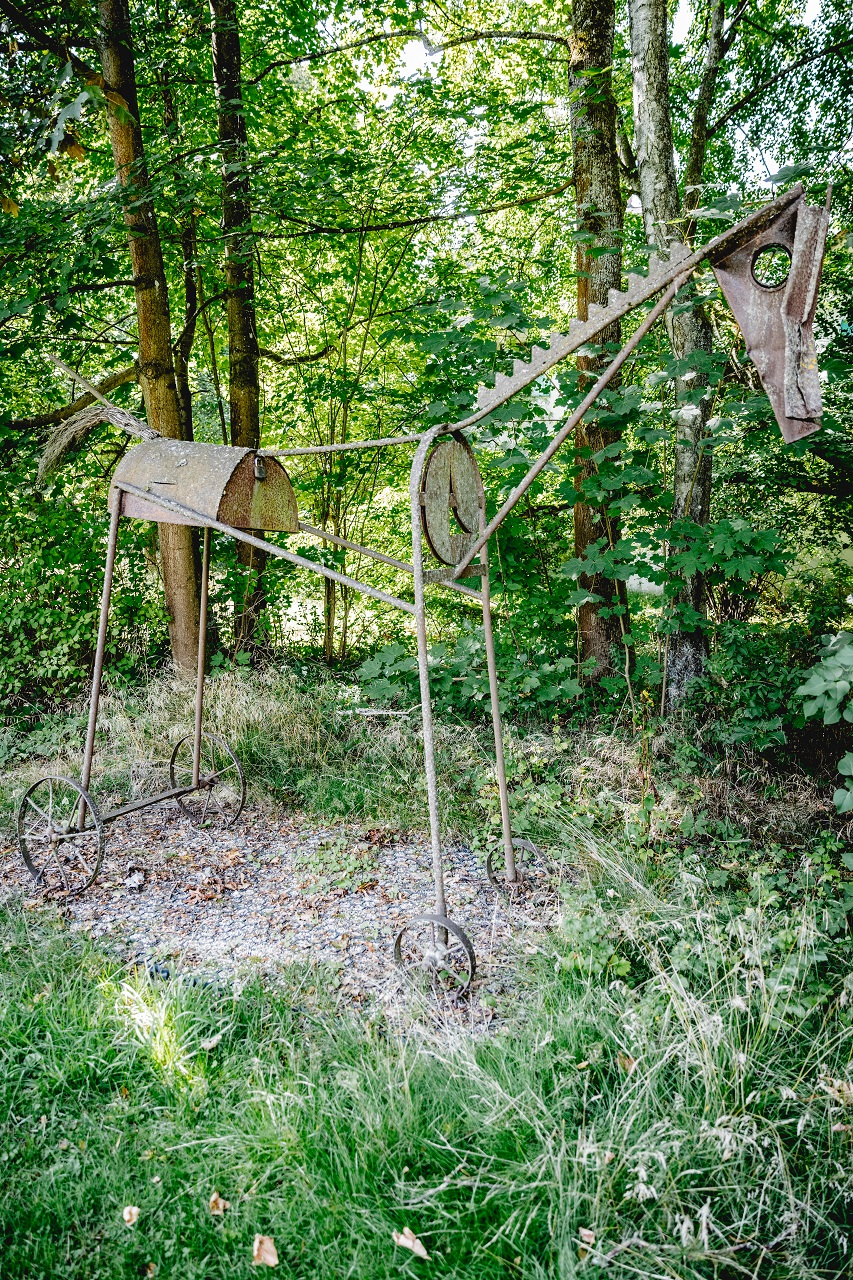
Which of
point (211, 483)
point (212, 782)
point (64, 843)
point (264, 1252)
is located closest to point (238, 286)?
point (211, 483)

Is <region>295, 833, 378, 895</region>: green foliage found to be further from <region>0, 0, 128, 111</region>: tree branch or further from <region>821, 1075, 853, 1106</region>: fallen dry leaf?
<region>0, 0, 128, 111</region>: tree branch

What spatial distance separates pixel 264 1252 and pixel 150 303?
605 cm

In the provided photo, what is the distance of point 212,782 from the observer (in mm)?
4852

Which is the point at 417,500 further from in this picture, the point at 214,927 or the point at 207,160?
the point at 207,160

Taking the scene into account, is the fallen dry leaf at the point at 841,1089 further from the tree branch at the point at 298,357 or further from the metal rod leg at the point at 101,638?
the tree branch at the point at 298,357

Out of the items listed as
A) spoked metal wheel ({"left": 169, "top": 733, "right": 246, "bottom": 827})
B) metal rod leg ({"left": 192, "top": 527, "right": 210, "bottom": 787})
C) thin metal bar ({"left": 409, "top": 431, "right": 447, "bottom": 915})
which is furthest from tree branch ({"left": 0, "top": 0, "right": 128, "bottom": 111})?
spoked metal wheel ({"left": 169, "top": 733, "right": 246, "bottom": 827})

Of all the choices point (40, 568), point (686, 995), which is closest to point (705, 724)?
point (686, 995)

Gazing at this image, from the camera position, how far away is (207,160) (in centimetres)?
612

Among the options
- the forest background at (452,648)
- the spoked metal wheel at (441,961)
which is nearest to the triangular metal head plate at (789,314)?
the forest background at (452,648)

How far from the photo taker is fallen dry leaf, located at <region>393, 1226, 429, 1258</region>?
1.87 metres

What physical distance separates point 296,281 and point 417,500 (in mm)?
6203

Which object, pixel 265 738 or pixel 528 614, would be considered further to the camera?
pixel 528 614

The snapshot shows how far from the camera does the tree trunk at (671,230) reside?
4.91 meters

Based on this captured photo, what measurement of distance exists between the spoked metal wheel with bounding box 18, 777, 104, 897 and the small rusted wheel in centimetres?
200
